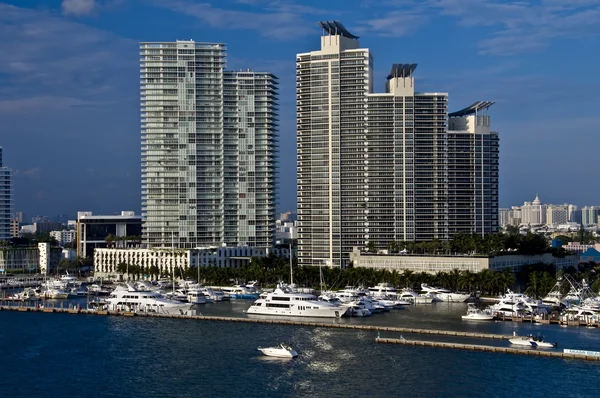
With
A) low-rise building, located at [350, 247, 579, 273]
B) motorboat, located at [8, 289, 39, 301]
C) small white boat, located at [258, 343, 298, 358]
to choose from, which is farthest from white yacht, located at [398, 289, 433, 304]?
motorboat, located at [8, 289, 39, 301]

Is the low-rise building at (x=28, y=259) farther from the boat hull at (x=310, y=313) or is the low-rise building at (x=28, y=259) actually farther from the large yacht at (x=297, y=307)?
the boat hull at (x=310, y=313)

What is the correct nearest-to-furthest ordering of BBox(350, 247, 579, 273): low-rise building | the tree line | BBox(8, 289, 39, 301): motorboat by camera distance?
BBox(8, 289, 39, 301): motorboat < BBox(350, 247, 579, 273): low-rise building < the tree line

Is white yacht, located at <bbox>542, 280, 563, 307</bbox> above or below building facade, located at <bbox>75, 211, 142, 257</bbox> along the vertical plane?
below

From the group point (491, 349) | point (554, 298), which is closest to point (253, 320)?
point (491, 349)

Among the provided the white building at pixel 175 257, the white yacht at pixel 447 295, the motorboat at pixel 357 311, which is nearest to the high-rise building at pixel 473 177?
the white yacht at pixel 447 295

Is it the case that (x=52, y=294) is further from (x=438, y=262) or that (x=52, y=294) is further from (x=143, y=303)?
(x=438, y=262)

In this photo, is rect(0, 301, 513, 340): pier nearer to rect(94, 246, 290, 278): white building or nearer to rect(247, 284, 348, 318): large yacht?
rect(247, 284, 348, 318): large yacht
